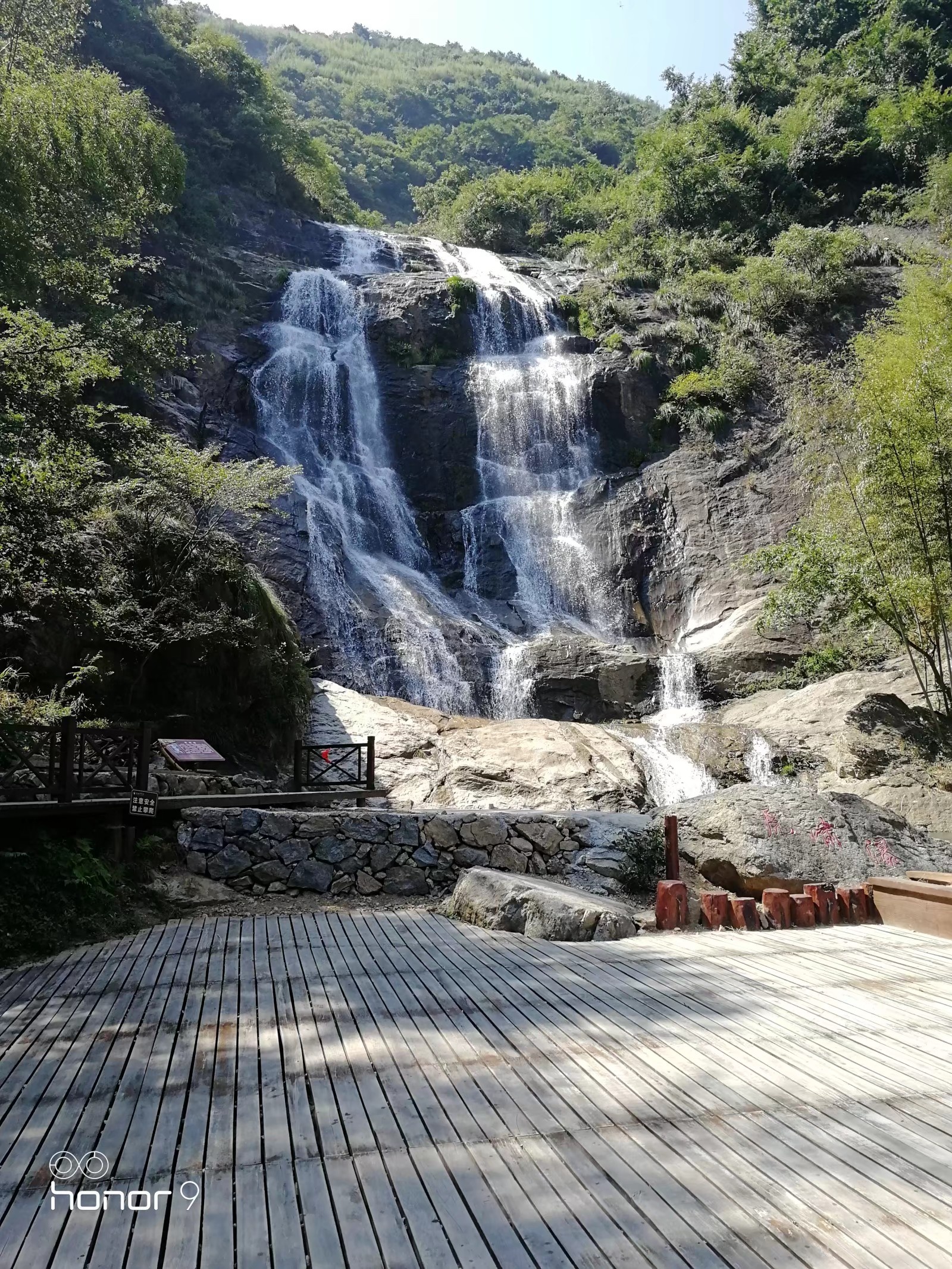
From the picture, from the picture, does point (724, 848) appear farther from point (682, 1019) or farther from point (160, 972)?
point (160, 972)

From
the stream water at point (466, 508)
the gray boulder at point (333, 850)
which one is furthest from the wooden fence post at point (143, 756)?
the stream water at point (466, 508)

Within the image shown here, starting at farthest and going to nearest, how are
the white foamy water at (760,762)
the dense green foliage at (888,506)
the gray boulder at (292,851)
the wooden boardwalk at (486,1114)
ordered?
the white foamy water at (760,762)
the dense green foliage at (888,506)
the gray boulder at (292,851)
the wooden boardwalk at (486,1114)

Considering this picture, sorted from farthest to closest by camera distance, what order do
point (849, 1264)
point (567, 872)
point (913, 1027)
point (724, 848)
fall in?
point (567, 872), point (724, 848), point (913, 1027), point (849, 1264)

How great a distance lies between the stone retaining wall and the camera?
29.4 ft

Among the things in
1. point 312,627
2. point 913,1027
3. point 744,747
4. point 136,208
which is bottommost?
point 913,1027

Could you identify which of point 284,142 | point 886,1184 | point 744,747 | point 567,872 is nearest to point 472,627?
point 744,747

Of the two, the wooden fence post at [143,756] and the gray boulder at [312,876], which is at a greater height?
the wooden fence post at [143,756]

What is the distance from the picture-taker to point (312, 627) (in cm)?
1772

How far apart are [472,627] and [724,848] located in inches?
440

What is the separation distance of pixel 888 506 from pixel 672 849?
759cm

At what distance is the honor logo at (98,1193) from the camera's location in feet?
7.89

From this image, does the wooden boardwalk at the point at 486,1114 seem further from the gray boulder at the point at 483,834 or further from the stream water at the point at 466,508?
the stream water at the point at 466,508

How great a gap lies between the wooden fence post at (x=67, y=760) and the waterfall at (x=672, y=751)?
7273 mm

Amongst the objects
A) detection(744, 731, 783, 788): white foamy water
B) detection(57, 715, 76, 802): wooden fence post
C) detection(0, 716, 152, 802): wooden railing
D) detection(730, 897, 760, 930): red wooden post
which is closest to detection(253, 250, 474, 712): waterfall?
detection(744, 731, 783, 788): white foamy water
